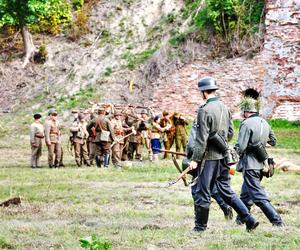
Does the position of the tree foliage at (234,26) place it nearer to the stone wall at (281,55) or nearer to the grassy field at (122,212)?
the stone wall at (281,55)

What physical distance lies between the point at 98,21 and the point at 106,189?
24193mm

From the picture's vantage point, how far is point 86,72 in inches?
1422

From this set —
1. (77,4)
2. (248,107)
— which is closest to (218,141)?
(248,107)

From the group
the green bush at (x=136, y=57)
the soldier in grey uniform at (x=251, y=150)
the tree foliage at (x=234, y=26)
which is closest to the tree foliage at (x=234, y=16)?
the tree foliage at (x=234, y=26)

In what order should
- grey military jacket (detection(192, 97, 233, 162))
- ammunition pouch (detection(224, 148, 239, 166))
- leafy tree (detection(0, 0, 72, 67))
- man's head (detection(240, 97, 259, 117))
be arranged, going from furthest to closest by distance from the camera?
leafy tree (detection(0, 0, 72, 67)) < man's head (detection(240, 97, 259, 117)) < ammunition pouch (detection(224, 148, 239, 166)) < grey military jacket (detection(192, 97, 233, 162))

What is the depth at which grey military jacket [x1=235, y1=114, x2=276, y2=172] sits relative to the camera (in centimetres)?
1033

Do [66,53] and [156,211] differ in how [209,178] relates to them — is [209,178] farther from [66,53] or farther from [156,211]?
[66,53]

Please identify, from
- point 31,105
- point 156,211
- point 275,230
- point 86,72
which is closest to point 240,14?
point 86,72

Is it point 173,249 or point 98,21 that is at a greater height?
point 98,21

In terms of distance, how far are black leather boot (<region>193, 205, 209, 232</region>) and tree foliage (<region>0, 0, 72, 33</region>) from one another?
27.3 meters

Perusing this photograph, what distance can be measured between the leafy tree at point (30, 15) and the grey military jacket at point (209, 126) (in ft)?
88.8

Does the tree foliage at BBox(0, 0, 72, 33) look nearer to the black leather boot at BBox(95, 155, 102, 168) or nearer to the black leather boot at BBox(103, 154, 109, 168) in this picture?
the black leather boot at BBox(95, 155, 102, 168)

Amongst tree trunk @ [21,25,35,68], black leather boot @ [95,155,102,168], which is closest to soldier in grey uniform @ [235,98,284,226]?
black leather boot @ [95,155,102,168]

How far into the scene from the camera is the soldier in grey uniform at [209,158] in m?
9.38
